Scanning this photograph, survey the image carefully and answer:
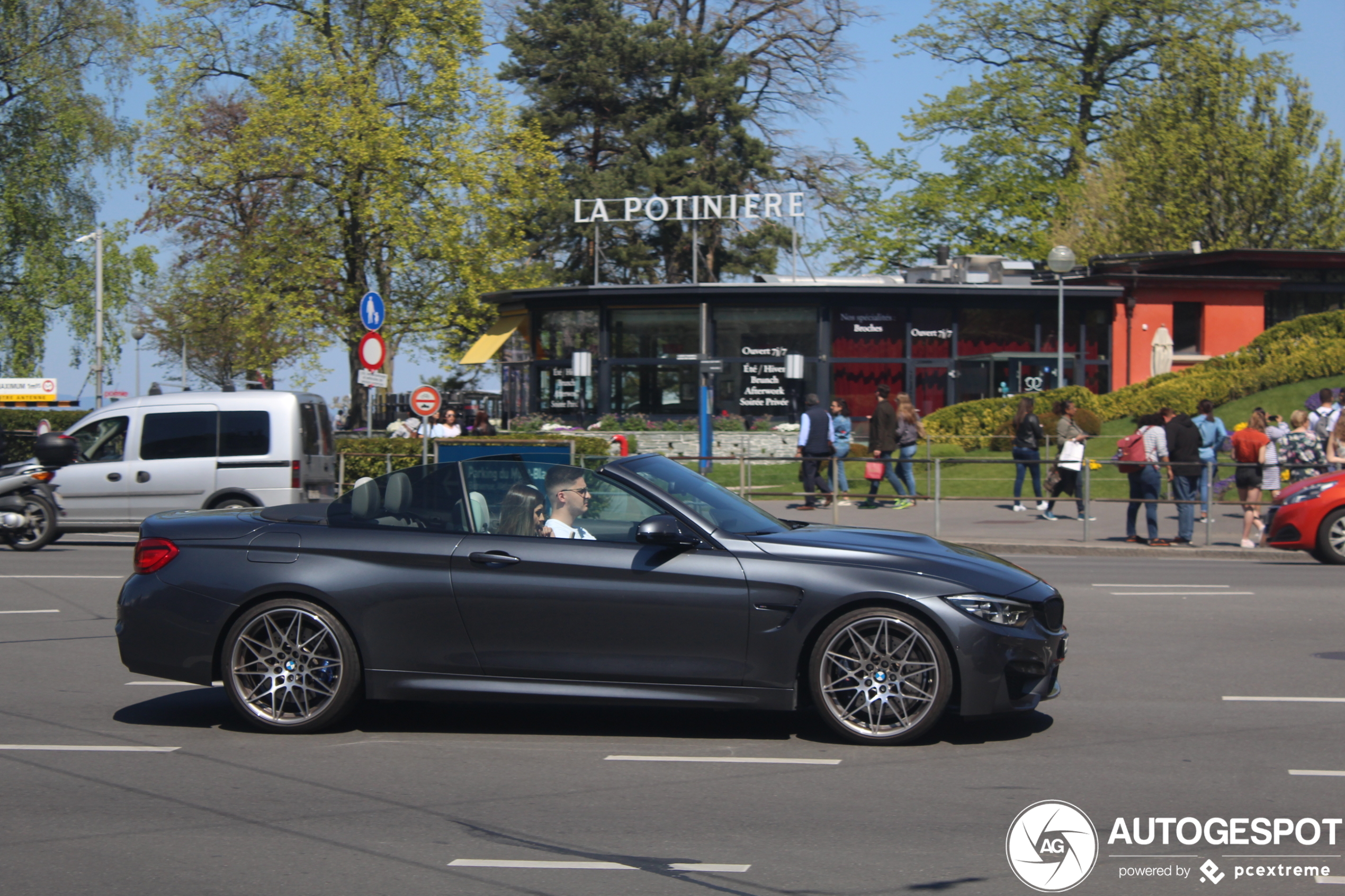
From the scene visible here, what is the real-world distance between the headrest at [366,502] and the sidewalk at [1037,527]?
11.7 m

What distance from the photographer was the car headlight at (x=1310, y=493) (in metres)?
15.9

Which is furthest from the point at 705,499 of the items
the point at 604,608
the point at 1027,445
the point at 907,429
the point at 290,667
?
the point at 907,429

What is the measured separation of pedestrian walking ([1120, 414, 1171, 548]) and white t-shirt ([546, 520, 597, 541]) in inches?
522

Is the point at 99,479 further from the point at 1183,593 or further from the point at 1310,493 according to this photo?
the point at 1310,493

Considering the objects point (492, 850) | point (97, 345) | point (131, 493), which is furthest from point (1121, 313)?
point (492, 850)

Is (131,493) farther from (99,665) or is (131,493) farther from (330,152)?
(330,152)

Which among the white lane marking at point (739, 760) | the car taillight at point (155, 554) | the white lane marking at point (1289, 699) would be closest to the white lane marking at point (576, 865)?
the white lane marking at point (739, 760)

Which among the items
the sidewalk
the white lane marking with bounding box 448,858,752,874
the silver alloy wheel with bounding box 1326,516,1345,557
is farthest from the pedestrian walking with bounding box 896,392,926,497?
the white lane marking with bounding box 448,858,752,874

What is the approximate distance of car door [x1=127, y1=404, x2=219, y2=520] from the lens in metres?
16.7

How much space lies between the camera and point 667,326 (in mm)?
35094

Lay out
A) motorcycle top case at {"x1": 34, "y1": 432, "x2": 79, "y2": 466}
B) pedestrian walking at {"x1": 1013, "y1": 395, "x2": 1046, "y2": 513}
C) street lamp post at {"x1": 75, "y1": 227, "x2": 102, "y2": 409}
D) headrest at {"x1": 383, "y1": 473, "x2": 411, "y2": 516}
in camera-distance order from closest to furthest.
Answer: headrest at {"x1": 383, "y1": 473, "x2": 411, "y2": 516} → motorcycle top case at {"x1": 34, "y1": 432, "x2": 79, "y2": 466} → pedestrian walking at {"x1": 1013, "y1": 395, "x2": 1046, "y2": 513} → street lamp post at {"x1": 75, "y1": 227, "x2": 102, "y2": 409}

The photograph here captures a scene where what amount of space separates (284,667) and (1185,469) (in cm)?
1463

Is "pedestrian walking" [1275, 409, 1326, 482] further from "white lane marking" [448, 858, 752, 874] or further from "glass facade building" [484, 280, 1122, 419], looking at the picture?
"white lane marking" [448, 858, 752, 874]

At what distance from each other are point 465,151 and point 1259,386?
20.8 metres
